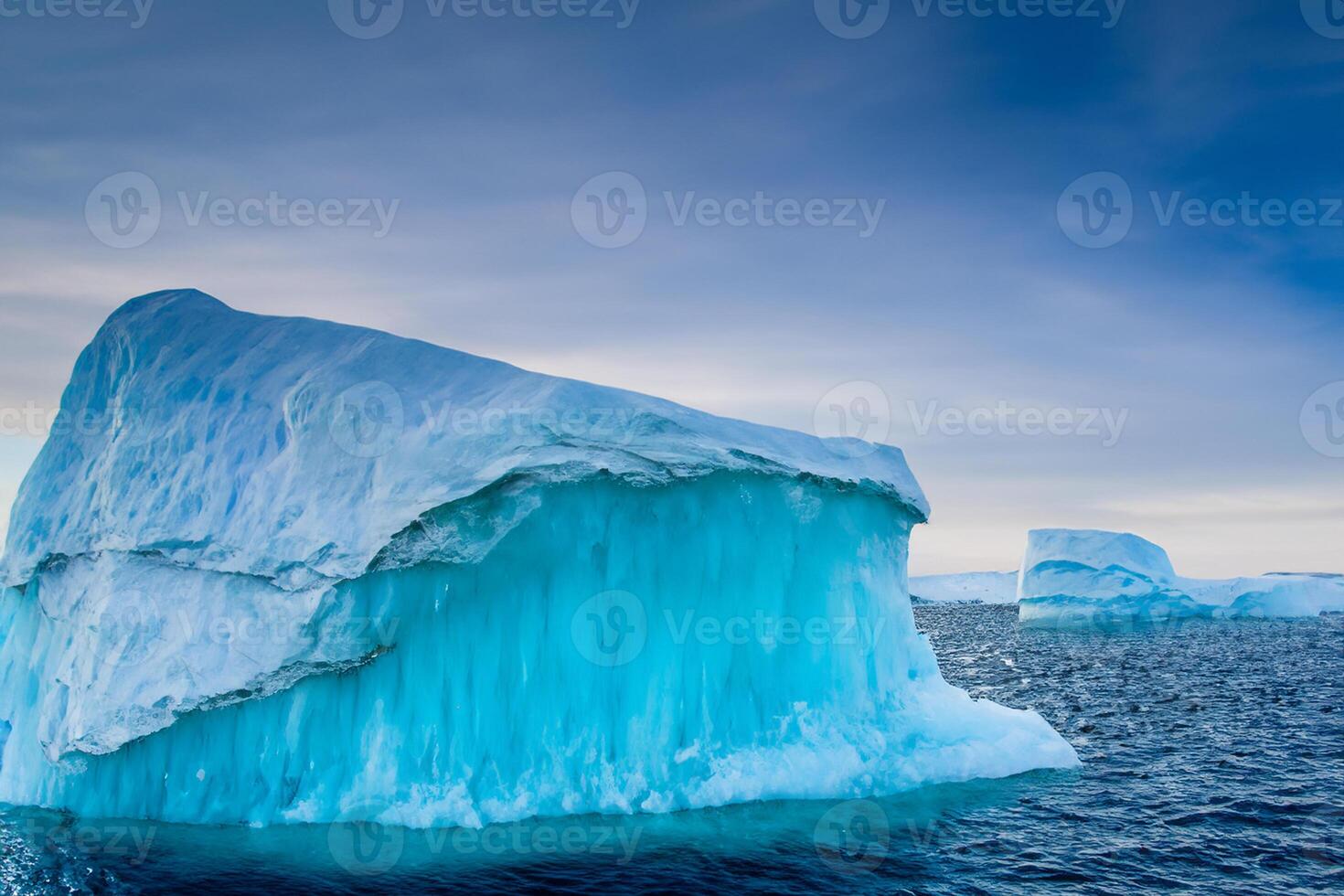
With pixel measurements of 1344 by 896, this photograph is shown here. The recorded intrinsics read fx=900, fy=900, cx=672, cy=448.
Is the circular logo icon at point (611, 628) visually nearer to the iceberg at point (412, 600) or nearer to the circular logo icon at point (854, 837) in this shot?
the iceberg at point (412, 600)

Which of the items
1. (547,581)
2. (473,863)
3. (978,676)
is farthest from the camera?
(978,676)

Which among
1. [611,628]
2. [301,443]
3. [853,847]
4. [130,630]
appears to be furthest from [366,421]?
[853,847]

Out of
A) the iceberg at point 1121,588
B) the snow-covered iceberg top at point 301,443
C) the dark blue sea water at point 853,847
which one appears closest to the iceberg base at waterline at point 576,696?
the dark blue sea water at point 853,847

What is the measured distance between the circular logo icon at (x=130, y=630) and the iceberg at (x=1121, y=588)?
70.4m

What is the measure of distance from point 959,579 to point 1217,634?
90446 millimetres

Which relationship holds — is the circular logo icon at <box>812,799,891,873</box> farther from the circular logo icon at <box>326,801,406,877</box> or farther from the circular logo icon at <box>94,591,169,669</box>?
the circular logo icon at <box>94,591,169,669</box>

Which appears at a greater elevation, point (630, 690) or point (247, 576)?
point (247, 576)

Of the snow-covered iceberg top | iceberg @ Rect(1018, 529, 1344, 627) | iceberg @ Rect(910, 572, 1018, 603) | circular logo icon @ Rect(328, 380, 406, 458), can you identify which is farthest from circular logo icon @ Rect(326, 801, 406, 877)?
iceberg @ Rect(910, 572, 1018, 603)

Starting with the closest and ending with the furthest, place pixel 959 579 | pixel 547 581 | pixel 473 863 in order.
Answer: pixel 473 863, pixel 547 581, pixel 959 579

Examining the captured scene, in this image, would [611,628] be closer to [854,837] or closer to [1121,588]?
[854,837]

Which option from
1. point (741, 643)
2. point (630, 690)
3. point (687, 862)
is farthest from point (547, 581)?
point (687, 862)

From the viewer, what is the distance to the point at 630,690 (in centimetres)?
1680

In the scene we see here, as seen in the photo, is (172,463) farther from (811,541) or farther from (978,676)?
(978,676)

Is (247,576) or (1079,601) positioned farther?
(1079,601)
